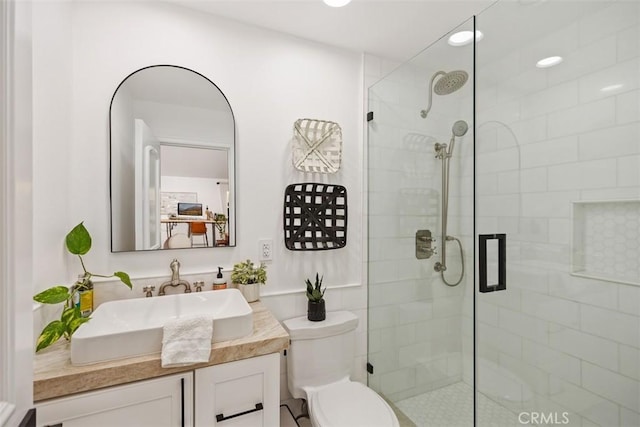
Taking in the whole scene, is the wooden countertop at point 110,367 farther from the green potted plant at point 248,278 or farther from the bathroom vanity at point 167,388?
the green potted plant at point 248,278

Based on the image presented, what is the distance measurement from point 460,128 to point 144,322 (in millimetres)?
1714

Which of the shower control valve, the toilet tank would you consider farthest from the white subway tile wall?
the toilet tank

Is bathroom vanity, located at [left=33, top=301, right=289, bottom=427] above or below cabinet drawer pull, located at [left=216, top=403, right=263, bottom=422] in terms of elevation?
above

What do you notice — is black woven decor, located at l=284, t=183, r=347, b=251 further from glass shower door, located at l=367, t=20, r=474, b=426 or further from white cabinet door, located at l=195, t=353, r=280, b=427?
white cabinet door, located at l=195, t=353, r=280, b=427

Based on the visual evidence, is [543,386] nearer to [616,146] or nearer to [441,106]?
[616,146]

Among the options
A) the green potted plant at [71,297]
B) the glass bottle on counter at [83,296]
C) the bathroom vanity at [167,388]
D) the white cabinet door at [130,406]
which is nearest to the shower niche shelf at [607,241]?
the bathroom vanity at [167,388]

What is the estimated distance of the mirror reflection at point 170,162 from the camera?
4.92 ft

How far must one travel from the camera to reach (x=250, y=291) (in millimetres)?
1631

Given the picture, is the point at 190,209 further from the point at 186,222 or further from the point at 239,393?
the point at 239,393

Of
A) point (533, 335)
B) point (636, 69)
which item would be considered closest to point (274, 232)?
point (533, 335)

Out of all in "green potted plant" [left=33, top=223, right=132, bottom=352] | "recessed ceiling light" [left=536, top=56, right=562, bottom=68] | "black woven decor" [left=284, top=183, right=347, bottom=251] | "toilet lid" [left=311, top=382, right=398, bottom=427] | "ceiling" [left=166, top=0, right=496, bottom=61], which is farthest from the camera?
"black woven decor" [left=284, top=183, right=347, bottom=251]

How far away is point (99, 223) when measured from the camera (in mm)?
1456

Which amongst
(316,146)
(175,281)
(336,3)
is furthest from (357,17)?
(175,281)

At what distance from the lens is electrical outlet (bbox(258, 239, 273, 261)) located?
176 cm
